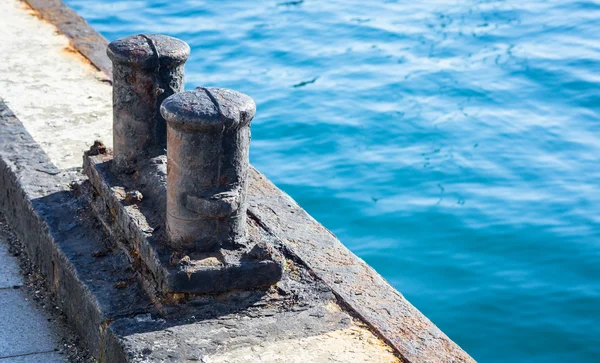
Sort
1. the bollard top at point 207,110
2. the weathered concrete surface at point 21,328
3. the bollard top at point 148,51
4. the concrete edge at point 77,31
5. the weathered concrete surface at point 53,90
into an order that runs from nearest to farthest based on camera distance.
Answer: the bollard top at point 207,110, the weathered concrete surface at point 21,328, the bollard top at point 148,51, the weathered concrete surface at point 53,90, the concrete edge at point 77,31

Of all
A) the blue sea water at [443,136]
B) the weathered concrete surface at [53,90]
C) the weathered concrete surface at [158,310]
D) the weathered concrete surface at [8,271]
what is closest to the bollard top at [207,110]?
the weathered concrete surface at [158,310]

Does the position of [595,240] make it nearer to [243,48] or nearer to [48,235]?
[48,235]

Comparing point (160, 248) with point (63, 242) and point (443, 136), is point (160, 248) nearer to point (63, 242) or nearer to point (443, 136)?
point (63, 242)

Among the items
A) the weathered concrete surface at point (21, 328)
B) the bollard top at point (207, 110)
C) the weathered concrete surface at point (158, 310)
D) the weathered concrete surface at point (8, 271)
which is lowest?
the weathered concrete surface at point (21, 328)

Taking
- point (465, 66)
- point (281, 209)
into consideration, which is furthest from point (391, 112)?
point (281, 209)

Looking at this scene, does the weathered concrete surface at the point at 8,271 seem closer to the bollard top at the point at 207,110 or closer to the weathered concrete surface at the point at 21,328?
the weathered concrete surface at the point at 21,328

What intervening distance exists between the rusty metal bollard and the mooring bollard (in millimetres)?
468

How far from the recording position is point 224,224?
3.42 meters

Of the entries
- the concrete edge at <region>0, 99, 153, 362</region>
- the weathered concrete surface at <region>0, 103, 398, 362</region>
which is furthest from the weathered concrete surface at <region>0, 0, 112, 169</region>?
the weathered concrete surface at <region>0, 103, 398, 362</region>

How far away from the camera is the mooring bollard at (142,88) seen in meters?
3.71

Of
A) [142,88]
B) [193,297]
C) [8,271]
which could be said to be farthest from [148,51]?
[8,271]

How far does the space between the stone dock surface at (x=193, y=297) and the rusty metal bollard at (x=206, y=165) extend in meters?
0.27

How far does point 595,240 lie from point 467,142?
190cm

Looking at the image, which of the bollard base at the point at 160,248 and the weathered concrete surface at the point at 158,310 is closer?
the weathered concrete surface at the point at 158,310
